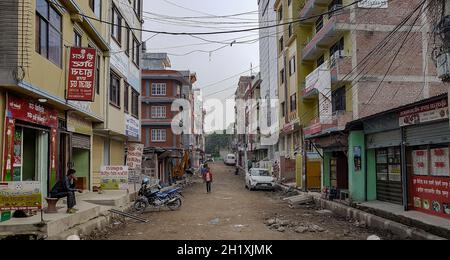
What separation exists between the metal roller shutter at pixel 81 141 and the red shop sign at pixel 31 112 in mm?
2302

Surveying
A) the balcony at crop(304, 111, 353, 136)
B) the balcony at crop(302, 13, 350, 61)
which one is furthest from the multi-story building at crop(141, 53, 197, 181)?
the balcony at crop(304, 111, 353, 136)

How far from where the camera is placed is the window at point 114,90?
20698mm

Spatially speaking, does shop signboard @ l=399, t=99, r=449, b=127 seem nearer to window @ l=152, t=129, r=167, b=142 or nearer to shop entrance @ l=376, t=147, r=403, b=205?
shop entrance @ l=376, t=147, r=403, b=205

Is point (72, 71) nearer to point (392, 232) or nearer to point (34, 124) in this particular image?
point (34, 124)

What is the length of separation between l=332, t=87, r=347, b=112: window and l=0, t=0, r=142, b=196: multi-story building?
42.6 feet

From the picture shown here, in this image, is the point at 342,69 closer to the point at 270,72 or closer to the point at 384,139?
the point at 384,139

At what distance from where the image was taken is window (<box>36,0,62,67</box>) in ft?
39.4

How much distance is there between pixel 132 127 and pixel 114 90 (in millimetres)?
4588

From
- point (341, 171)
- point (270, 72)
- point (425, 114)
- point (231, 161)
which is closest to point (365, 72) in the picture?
point (341, 171)

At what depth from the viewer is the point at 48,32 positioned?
42.0ft

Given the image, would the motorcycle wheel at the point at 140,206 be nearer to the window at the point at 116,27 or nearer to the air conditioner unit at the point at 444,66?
the window at the point at 116,27

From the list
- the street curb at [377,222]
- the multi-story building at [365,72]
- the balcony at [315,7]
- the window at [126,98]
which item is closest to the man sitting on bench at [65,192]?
the street curb at [377,222]

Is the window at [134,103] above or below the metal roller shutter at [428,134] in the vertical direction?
above
